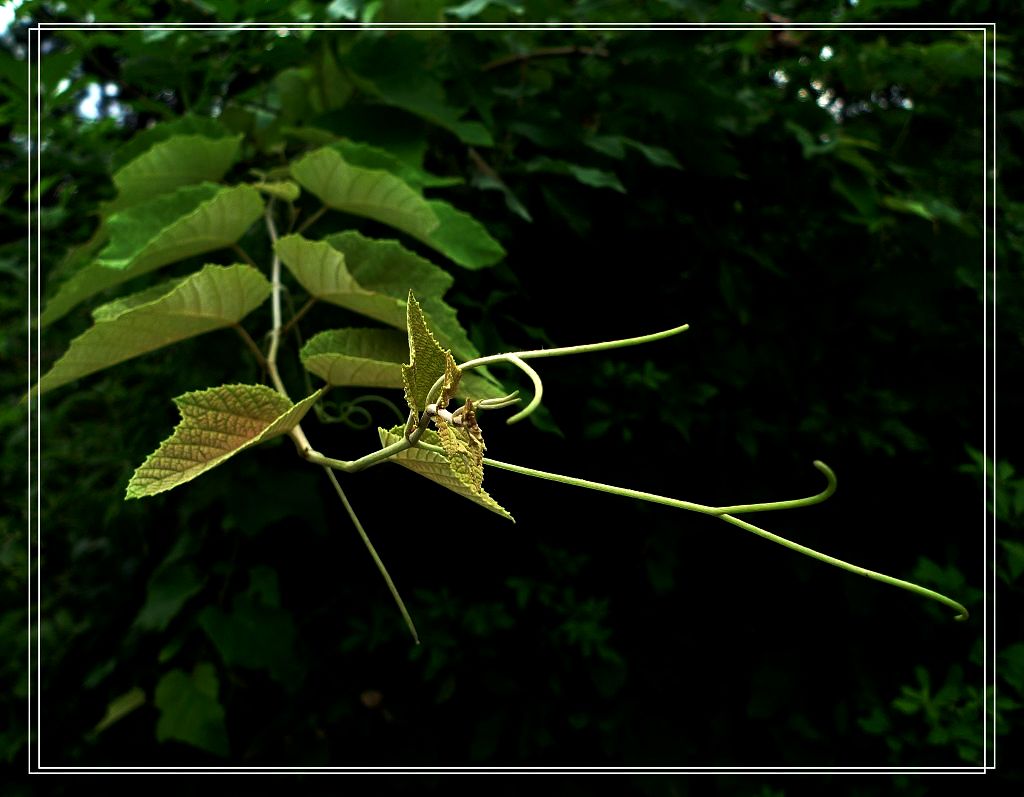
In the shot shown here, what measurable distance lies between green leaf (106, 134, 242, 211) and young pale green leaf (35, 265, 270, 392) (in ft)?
0.79

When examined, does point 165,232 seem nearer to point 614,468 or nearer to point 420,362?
point 420,362

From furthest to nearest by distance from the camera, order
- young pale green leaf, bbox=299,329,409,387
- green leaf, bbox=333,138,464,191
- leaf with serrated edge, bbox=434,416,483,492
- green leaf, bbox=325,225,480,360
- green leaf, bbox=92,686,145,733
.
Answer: green leaf, bbox=92,686,145,733
green leaf, bbox=333,138,464,191
green leaf, bbox=325,225,480,360
young pale green leaf, bbox=299,329,409,387
leaf with serrated edge, bbox=434,416,483,492

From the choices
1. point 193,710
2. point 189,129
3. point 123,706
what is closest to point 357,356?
point 189,129

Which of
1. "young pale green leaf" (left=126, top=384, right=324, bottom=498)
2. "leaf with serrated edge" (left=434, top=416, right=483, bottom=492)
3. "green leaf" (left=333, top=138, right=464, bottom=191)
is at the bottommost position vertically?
"young pale green leaf" (left=126, top=384, right=324, bottom=498)

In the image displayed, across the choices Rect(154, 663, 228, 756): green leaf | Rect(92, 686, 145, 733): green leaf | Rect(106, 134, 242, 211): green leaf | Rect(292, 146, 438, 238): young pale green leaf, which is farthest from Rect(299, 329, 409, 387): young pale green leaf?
Rect(92, 686, 145, 733): green leaf

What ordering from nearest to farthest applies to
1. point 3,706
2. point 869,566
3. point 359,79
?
point 359,79
point 869,566
point 3,706

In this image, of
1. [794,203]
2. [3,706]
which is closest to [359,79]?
[794,203]

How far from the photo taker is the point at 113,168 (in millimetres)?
945

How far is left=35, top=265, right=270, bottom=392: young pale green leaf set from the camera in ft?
1.86

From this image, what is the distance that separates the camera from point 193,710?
91 cm

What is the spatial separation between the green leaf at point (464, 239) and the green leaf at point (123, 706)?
629 mm

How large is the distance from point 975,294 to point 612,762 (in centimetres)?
75

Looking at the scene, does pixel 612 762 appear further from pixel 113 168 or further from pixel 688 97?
pixel 113 168

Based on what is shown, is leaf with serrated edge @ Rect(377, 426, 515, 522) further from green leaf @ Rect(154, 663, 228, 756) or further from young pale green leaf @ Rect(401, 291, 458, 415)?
green leaf @ Rect(154, 663, 228, 756)
